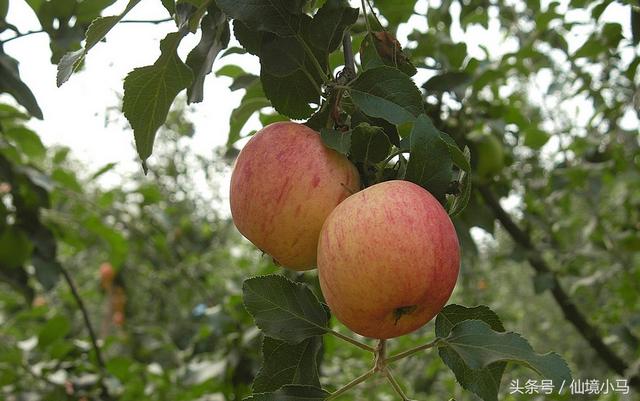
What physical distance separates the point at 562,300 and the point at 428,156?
154 centimetres

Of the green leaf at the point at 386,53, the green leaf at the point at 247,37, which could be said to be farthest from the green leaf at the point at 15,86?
the green leaf at the point at 386,53

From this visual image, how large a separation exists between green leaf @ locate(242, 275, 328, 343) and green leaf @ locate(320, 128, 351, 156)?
0.17m

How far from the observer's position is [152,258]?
3.48 m

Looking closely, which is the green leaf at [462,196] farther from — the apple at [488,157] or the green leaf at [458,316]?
the apple at [488,157]

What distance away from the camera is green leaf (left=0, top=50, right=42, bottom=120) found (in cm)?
122

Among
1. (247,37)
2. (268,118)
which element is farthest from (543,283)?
(247,37)

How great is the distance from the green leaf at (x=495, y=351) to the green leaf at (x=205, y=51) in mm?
480

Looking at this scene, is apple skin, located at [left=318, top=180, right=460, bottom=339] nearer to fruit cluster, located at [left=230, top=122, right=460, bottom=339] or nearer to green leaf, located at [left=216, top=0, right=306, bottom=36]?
fruit cluster, located at [left=230, top=122, right=460, bottom=339]

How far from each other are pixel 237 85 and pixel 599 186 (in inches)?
66.4

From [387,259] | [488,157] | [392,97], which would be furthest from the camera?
[488,157]

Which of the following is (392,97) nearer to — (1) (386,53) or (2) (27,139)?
(1) (386,53)

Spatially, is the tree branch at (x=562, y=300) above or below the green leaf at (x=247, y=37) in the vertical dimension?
below

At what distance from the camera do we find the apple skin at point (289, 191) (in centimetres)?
79

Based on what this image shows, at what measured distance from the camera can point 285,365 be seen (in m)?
0.83
